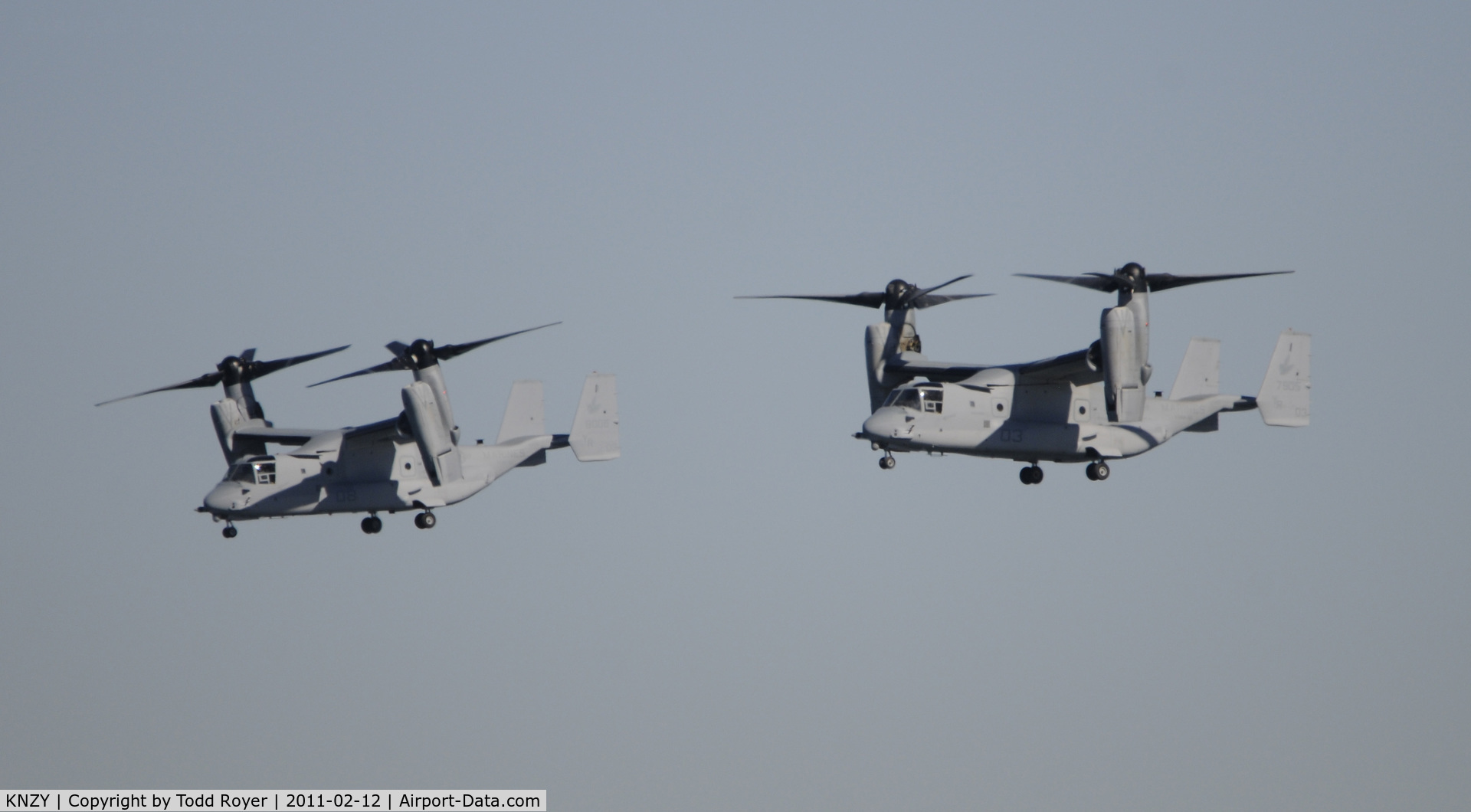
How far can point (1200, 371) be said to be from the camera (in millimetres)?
56531

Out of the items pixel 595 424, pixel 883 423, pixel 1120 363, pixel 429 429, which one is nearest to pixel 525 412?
pixel 595 424

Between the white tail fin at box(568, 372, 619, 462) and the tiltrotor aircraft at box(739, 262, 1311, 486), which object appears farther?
the white tail fin at box(568, 372, 619, 462)

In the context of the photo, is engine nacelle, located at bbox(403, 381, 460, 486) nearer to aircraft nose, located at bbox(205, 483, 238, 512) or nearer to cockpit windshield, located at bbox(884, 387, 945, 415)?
aircraft nose, located at bbox(205, 483, 238, 512)

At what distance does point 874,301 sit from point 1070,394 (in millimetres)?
7794

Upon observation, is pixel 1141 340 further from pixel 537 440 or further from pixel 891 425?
pixel 537 440

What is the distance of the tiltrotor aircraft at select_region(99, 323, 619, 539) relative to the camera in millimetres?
55312

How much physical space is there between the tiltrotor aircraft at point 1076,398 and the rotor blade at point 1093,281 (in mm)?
36

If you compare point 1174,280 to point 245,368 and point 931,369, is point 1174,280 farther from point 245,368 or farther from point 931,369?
point 245,368

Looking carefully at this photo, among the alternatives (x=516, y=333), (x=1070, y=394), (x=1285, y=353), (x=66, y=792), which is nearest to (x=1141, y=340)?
(x=1070, y=394)

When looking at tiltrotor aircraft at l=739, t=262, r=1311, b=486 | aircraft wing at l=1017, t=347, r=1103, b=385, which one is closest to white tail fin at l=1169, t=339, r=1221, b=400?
tiltrotor aircraft at l=739, t=262, r=1311, b=486

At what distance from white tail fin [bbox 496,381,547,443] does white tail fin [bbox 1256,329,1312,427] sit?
2093 centimetres

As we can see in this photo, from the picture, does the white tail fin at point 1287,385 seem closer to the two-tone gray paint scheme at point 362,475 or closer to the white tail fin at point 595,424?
the white tail fin at point 595,424

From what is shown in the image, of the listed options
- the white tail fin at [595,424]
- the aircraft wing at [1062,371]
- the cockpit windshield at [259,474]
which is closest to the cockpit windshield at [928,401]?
the aircraft wing at [1062,371]

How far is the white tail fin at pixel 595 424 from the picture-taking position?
200 feet
